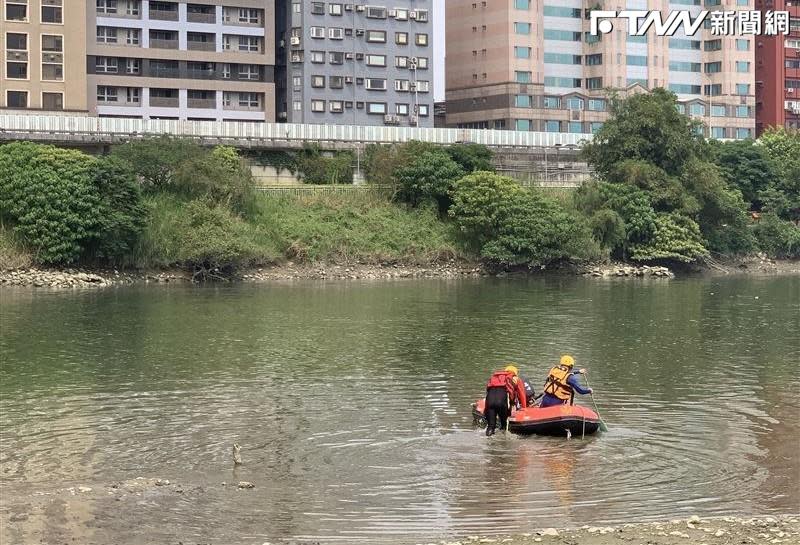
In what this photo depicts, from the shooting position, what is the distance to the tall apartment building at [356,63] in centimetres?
11806

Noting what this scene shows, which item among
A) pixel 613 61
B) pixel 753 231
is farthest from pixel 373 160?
pixel 613 61

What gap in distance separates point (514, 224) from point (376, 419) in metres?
57.0

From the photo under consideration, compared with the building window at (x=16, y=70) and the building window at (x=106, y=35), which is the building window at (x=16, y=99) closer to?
the building window at (x=16, y=70)

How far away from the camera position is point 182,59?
11550 centimetres

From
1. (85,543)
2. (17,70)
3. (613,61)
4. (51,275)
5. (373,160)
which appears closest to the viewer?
(85,543)

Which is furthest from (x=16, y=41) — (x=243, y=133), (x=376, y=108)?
(x=376, y=108)

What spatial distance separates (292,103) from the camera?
118 meters

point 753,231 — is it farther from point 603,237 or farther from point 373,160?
point 373,160

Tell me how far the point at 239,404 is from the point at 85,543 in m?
14.3

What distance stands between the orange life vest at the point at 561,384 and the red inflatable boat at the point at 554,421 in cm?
63

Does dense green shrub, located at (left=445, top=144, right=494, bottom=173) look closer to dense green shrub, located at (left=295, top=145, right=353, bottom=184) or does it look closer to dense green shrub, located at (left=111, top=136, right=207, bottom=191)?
dense green shrub, located at (left=295, top=145, right=353, bottom=184)

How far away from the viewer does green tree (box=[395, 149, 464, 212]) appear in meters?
91.1

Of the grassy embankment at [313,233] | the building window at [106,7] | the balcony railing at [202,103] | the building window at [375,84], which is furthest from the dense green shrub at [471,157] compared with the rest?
the building window at [106,7]

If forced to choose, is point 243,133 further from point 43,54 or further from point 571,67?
point 571,67
